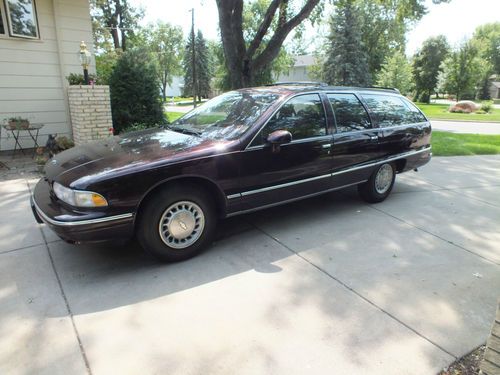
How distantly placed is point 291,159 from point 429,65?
164ft

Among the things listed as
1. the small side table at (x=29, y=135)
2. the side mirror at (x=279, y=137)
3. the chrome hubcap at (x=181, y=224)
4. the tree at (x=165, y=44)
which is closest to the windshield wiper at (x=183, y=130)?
Result: the side mirror at (x=279, y=137)

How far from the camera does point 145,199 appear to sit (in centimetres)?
322

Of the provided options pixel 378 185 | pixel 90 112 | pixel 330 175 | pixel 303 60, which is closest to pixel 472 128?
pixel 378 185

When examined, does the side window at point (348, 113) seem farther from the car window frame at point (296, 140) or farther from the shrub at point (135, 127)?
the shrub at point (135, 127)

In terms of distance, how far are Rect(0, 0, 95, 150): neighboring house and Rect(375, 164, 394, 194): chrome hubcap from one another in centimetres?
702

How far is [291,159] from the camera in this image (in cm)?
402

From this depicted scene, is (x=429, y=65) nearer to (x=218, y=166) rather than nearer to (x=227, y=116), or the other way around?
(x=227, y=116)

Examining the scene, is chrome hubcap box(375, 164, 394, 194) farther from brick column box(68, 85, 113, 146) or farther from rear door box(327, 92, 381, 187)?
brick column box(68, 85, 113, 146)

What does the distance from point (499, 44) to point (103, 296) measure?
283 feet

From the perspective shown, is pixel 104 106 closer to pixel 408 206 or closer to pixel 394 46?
pixel 408 206

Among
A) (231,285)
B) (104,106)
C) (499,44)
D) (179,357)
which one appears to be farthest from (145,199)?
(499,44)

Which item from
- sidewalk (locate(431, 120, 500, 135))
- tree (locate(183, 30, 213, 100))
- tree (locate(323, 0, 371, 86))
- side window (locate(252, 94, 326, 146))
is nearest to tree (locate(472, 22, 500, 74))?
tree (locate(323, 0, 371, 86))

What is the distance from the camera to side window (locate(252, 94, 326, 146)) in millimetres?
3898

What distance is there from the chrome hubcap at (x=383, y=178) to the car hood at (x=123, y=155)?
2.66 m
